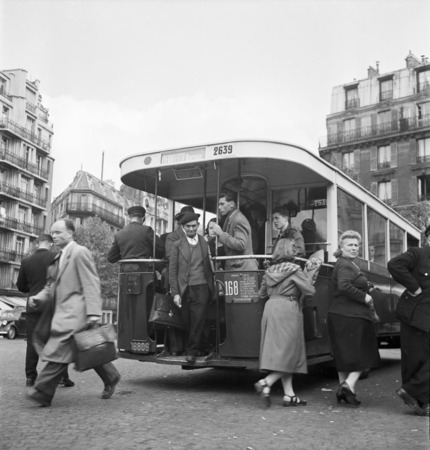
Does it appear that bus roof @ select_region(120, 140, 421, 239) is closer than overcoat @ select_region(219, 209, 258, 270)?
No

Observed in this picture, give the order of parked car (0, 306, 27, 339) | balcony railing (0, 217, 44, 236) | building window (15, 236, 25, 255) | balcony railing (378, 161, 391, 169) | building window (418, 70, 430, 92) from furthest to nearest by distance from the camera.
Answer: building window (15, 236, 25, 255)
balcony railing (0, 217, 44, 236)
building window (418, 70, 430, 92)
balcony railing (378, 161, 391, 169)
parked car (0, 306, 27, 339)

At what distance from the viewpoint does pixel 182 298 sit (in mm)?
7957

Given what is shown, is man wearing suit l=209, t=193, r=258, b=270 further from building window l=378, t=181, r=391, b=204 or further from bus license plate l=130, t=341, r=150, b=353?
building window l=378, t=181, r=391, b=204

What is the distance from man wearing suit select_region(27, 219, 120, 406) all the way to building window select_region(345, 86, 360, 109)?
50671 mm

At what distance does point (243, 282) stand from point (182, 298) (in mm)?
814

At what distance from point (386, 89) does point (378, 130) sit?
12.7 ft

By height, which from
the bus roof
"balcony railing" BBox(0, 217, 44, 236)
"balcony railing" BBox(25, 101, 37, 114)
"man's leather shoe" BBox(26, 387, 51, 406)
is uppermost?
"balcony railing" BBox(25, 101, 37, 114)

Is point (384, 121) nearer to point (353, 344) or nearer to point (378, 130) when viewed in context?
point (378, 130)

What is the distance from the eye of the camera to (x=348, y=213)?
9539 mm

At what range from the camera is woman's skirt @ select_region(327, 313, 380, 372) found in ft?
21.9

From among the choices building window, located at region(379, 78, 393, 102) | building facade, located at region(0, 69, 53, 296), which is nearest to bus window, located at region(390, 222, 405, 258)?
building facade, located at region(0, 69, 53, 296)

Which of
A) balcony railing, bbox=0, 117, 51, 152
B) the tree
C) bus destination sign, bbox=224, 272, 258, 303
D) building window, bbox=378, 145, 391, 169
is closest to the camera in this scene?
bus destination sign, bbox=224, 272, 258, 303

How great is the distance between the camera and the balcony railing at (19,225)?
5151cm

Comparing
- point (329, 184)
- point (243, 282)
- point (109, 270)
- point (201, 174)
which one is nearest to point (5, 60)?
point (243, 282)
